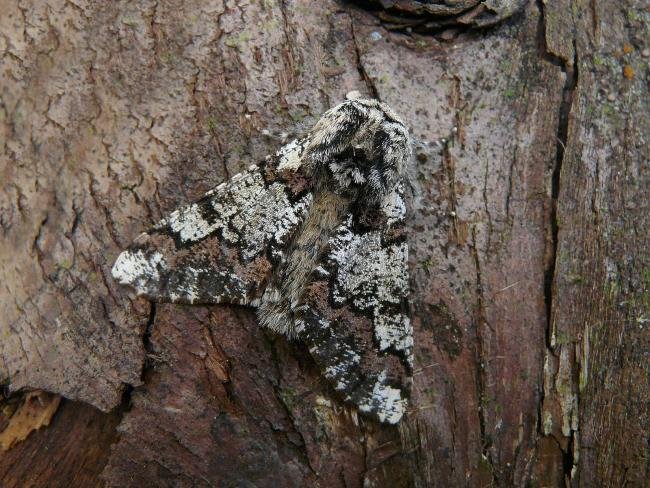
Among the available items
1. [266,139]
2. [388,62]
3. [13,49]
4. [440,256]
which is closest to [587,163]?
[440,256]

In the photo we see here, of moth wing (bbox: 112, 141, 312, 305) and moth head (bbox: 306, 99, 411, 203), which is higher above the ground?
moth head (bbox: 306, 99, 411, 203)

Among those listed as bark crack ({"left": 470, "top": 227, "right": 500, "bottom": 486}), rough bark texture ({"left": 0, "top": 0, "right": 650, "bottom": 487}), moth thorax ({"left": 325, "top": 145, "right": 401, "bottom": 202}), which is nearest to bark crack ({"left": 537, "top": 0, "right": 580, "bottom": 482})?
rough bark texture ({"left": 0, "top": 0, "right": 650, "bottom": 487})

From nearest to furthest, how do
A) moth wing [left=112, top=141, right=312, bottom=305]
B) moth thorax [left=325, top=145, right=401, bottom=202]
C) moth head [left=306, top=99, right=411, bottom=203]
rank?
moth wing [left=112, top=141, right=312, bottom=305]
moth head [left=306, top=99, right=411, bottom=203]
moth thorax [left=325, top=145, right=401, bottom=202]

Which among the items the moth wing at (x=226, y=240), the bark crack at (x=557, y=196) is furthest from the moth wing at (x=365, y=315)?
the bark crack at (x=557, y=196)

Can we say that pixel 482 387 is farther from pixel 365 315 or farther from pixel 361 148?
pixel 361 148

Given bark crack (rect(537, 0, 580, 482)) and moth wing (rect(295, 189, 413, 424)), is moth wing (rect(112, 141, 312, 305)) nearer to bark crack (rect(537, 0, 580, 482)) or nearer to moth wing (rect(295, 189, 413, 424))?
moth wing (rect(295, 189, 413, 424))

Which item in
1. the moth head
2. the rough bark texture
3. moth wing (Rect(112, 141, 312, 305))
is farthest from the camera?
the moth head

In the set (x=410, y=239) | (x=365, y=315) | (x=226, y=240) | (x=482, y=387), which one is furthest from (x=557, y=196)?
(x=226, y=240)
